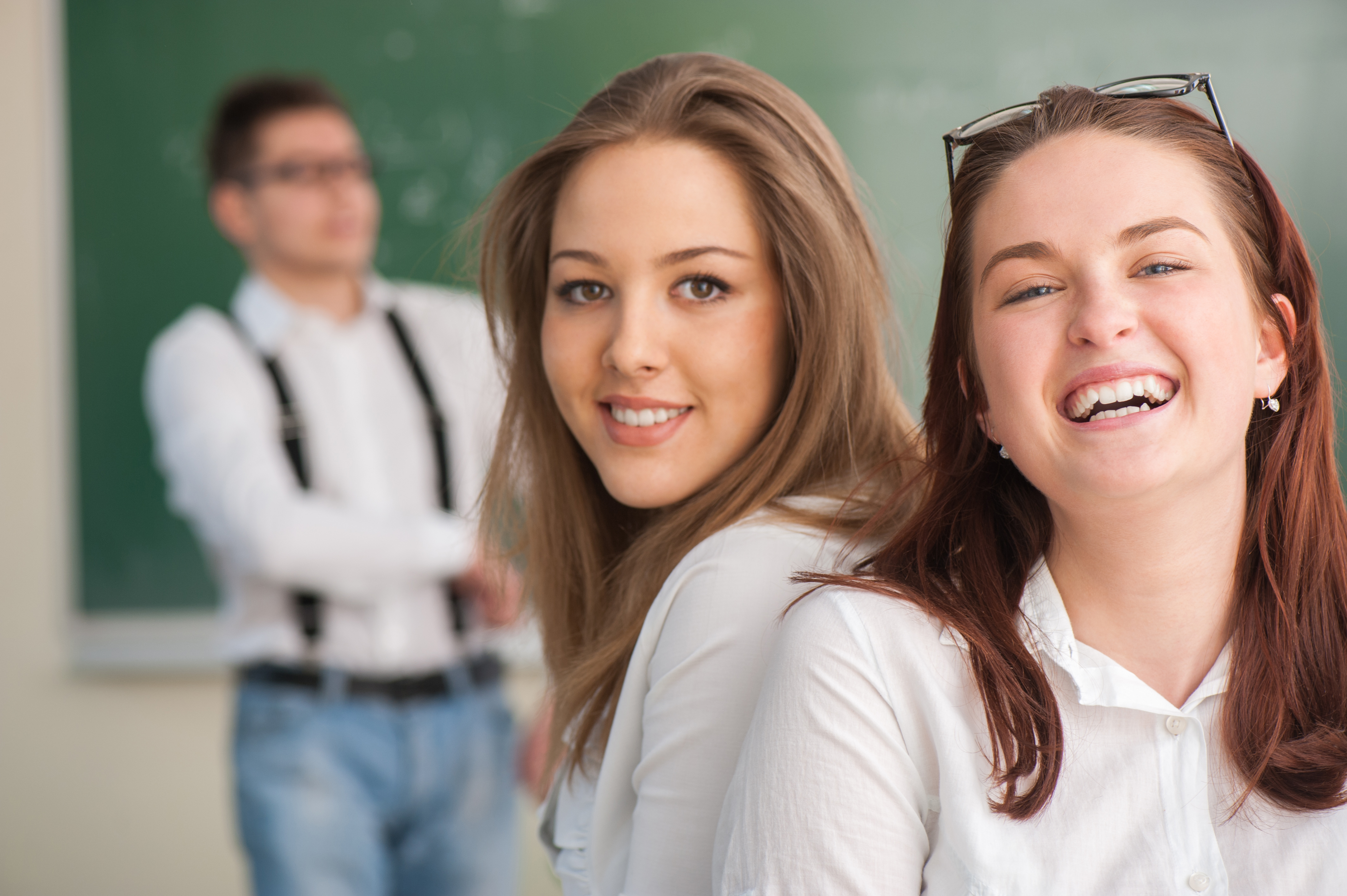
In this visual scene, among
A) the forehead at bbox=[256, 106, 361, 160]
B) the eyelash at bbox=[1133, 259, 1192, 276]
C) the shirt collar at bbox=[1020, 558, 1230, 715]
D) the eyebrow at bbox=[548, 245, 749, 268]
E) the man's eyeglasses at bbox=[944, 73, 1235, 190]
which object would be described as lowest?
the shirt collar at bbox=[1020, 558, 1230, 715]

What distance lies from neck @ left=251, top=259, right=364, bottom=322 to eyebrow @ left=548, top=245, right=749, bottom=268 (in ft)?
4.59

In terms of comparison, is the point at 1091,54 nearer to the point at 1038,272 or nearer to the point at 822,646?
the point at 1038,272

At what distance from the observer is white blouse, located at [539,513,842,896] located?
0.96 m

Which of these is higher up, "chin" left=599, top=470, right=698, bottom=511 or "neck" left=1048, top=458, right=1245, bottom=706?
"chin" left=599, top=470, right=698, bottom=511

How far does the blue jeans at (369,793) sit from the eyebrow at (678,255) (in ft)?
4.53

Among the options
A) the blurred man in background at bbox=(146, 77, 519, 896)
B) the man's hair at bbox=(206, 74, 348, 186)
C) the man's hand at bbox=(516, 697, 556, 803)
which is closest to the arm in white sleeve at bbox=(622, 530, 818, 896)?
the man's hand at bbox=(516, 697, 556, 803)

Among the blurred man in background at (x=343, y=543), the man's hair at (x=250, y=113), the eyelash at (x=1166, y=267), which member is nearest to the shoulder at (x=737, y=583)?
the eyelash at (x=1166, y=267)

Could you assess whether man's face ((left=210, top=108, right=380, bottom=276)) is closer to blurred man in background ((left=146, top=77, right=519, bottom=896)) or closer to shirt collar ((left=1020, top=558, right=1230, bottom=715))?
blurred man in background ((left=146, top=77, right=519, bottom=896))

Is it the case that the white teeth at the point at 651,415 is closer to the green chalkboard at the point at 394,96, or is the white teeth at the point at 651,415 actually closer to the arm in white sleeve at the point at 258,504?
the arm in white sleeve at the point at 258,504

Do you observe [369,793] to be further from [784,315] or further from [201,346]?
[784,315]

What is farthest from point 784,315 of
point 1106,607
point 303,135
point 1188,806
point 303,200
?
point 303,135

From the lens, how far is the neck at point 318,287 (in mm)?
2428

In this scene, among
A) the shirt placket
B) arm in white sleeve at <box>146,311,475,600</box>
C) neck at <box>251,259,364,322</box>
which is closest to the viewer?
the shirt placket

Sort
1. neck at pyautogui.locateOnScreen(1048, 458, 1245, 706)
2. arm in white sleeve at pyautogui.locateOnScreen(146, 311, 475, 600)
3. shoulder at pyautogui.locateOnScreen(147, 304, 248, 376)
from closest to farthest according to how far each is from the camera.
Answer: neck at pyautogui.locateOnScreen(1048, 458, 1245, 706), arm in white sleeve at pyautogui.locateOnScreen(146, 311, 475, 600), shoulder at pyautogui.locateOnScreen(147, 304, 248, 376)
